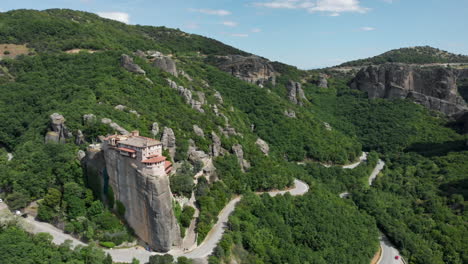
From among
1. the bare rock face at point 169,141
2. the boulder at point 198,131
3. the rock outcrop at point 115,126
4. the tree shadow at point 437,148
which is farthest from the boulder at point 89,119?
the tree shadow at point 437,148

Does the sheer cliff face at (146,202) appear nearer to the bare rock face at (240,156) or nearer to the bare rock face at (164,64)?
the bare rock face at (240,156)

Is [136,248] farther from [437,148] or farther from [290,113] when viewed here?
[437,148]

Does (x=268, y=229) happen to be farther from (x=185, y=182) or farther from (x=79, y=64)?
(x=79, y=64)

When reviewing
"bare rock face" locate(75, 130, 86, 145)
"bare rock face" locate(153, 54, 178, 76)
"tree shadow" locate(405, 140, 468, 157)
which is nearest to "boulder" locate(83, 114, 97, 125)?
"bare rock face" locate(75, 130, 86, 145)


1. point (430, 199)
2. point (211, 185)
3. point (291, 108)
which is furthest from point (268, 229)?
point (291, 108)

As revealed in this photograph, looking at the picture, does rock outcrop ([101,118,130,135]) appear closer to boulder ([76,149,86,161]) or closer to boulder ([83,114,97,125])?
boulder ([83,114,97,125])

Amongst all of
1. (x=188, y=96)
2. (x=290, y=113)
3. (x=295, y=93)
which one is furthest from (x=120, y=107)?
(x=295, y=93)
